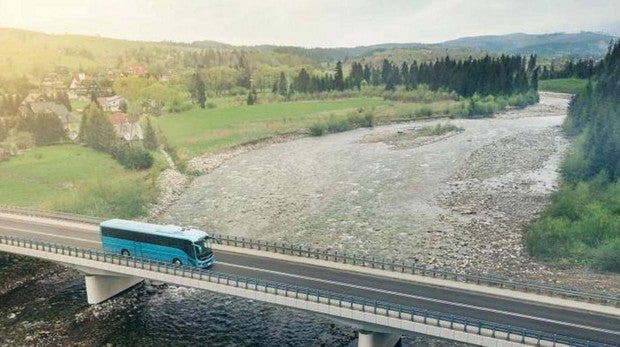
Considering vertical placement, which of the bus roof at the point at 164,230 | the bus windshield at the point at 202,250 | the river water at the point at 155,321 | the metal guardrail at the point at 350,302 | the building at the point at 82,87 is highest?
the building at the point at 82,87

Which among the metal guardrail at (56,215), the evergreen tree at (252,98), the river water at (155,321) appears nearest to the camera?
the river water at (155,321)

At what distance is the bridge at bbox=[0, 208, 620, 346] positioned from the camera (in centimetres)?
3117

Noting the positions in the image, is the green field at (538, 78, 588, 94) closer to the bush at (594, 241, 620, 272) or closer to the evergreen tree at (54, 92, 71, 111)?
the bush at (594, 241, 620, 272)

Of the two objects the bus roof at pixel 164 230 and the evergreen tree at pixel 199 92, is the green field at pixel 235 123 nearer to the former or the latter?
the evergreen tree at pixel 199 92

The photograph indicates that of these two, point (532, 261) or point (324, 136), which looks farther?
point (324, 136)

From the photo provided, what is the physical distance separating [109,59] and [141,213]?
314ft

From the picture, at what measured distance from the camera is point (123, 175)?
301ft

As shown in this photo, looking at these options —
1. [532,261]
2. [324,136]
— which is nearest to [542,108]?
[324,136]

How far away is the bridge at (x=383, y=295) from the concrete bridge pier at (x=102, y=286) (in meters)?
0.09

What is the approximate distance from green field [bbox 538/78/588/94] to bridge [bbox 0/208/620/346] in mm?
148971

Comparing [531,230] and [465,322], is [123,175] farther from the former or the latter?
[465,322]

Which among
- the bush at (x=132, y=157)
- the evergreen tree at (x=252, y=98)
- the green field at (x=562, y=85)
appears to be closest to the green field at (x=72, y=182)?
the bush at (x=132, y=157)

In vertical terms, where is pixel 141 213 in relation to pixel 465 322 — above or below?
below

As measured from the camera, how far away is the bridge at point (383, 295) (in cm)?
3117
